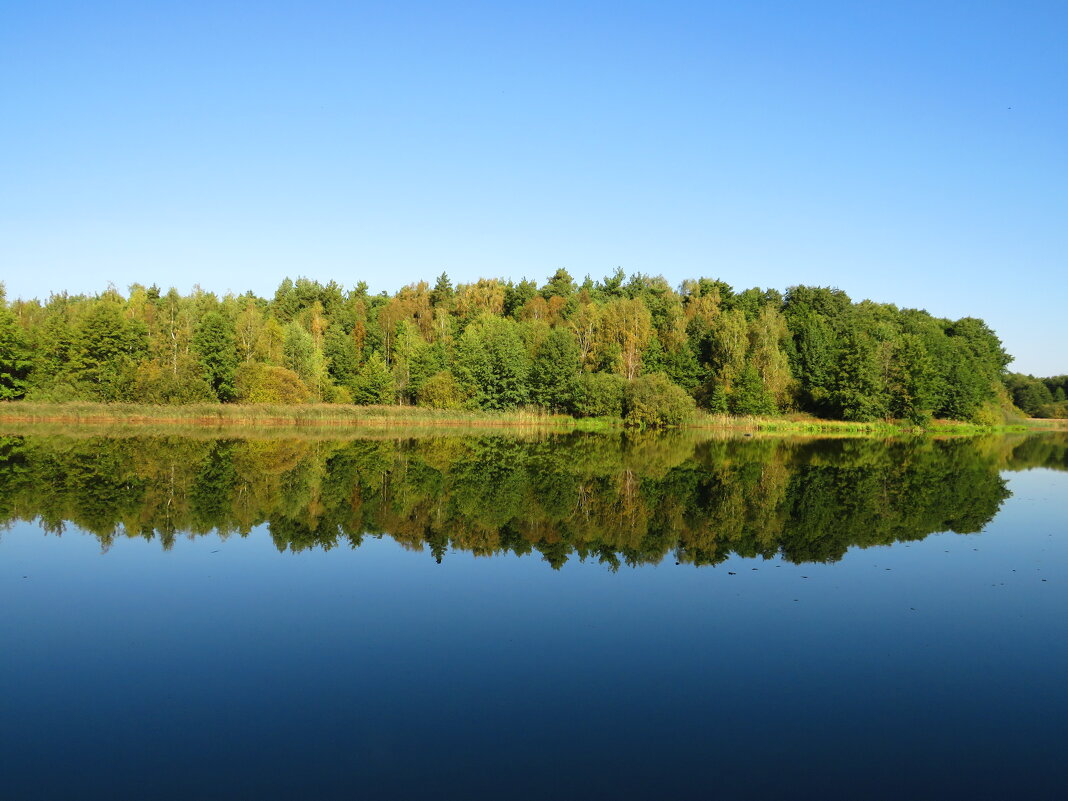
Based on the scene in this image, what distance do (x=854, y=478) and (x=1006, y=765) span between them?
2217cm

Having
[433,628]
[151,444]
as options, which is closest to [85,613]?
[433,628]

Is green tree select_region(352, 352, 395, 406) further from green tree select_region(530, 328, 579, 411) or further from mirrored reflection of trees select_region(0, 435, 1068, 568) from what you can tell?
mirrored reflection of trees select_region(0, 435, 1068, 568)

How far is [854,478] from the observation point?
27344 mm

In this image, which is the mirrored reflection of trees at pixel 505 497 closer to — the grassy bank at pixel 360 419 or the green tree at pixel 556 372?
the grassy bank at pixel 360 419

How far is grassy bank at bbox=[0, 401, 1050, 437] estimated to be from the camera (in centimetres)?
5181

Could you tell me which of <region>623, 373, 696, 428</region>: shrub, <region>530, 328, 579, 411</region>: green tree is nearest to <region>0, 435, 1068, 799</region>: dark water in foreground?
<region>623, 373, 696, 428</region>: shrub

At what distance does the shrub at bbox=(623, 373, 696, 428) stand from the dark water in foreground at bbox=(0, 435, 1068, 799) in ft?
126

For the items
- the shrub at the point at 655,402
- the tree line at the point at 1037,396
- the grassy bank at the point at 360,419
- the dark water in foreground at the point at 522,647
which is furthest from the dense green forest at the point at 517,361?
the dark water in foreground at the point at 522,647

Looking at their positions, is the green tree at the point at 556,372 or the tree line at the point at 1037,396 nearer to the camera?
the green tree at the point at 556,372

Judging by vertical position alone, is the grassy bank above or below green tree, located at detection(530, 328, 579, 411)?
below

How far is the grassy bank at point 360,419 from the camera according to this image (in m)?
51.8

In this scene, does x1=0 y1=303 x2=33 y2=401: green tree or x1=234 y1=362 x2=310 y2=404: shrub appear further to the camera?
x1=234 y1=362 x2=310 y2=404: shrub

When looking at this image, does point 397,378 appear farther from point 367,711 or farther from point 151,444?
point 367,711

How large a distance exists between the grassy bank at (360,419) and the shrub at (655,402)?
180 centimetres
